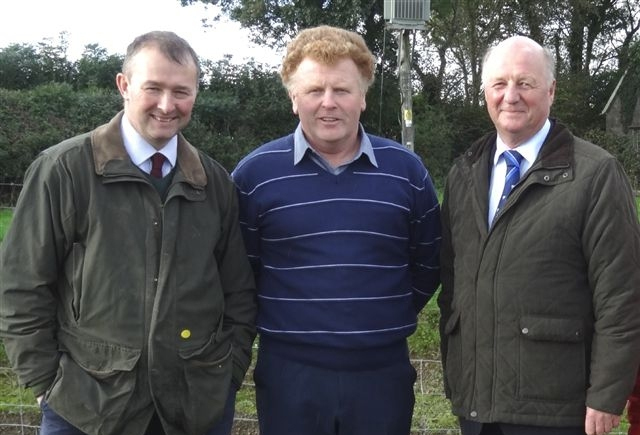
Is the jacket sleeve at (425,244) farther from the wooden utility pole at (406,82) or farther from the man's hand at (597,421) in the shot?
the wooden utility pole at (406,82)

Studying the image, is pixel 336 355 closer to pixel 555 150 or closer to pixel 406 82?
pixel 555 150

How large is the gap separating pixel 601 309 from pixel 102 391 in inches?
63.7

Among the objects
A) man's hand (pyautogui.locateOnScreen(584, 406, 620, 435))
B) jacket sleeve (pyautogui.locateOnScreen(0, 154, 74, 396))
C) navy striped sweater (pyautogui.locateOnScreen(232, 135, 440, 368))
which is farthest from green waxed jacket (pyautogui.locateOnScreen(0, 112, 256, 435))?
man's hand (pyautogui.locateOnScreen(584, 406, 620, 435))

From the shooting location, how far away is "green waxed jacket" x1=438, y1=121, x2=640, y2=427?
2537mm

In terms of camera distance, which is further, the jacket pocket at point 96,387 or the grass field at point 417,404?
the grass field at point 417,404

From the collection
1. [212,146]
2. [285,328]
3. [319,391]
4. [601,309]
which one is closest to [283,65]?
[285,328]

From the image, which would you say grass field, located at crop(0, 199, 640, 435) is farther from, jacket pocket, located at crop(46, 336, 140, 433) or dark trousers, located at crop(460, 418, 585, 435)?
jacket pocket, located at crop(46, 336, 140, 433)

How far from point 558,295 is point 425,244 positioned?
2.24 feet

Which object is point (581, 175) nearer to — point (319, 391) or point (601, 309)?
point (601, 309)

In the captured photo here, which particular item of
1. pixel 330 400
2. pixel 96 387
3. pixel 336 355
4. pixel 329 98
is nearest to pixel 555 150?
pixel 329 98

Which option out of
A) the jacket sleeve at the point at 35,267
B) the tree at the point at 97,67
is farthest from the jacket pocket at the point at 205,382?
the tree at the point at 97,67

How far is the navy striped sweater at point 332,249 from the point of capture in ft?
A: 9.54

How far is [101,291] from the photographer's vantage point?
249 centimetres

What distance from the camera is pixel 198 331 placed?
104 inches
